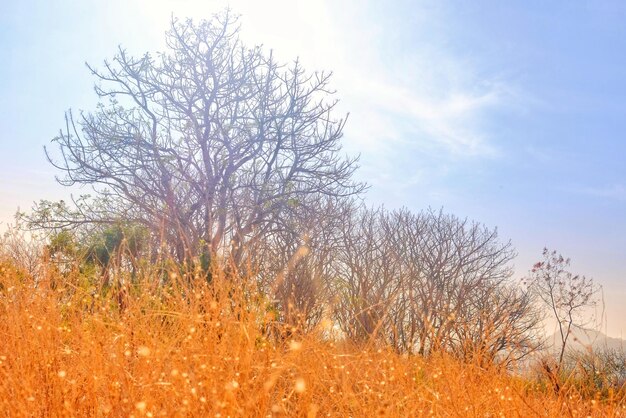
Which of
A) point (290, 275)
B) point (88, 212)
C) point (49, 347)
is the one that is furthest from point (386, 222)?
point (49, 347)

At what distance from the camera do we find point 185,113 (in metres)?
13.2

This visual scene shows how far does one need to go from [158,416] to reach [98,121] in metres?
11.3

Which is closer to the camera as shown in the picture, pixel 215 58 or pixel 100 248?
pixel 100 248

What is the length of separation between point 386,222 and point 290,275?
244 inches

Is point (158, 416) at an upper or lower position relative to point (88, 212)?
lower

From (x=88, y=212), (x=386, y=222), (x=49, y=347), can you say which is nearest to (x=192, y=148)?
(x=88, y=212)

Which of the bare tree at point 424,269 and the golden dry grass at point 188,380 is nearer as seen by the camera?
the golden dry grass at point 188,380

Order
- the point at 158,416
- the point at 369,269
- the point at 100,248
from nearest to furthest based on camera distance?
the point at 158,416
the point at 100,248
the point at 369,269

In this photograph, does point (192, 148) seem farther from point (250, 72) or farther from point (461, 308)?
point (461, 308)

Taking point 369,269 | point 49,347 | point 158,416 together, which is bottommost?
point 158,416

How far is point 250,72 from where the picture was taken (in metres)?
13.3

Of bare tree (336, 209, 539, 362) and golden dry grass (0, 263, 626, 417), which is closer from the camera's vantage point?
golden dry grass (0, 263, 626, 417)

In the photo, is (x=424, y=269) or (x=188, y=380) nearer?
(x=188, y=380)

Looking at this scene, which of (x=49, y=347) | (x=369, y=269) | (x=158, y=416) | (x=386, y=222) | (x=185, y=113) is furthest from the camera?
(x=386, y=222)
